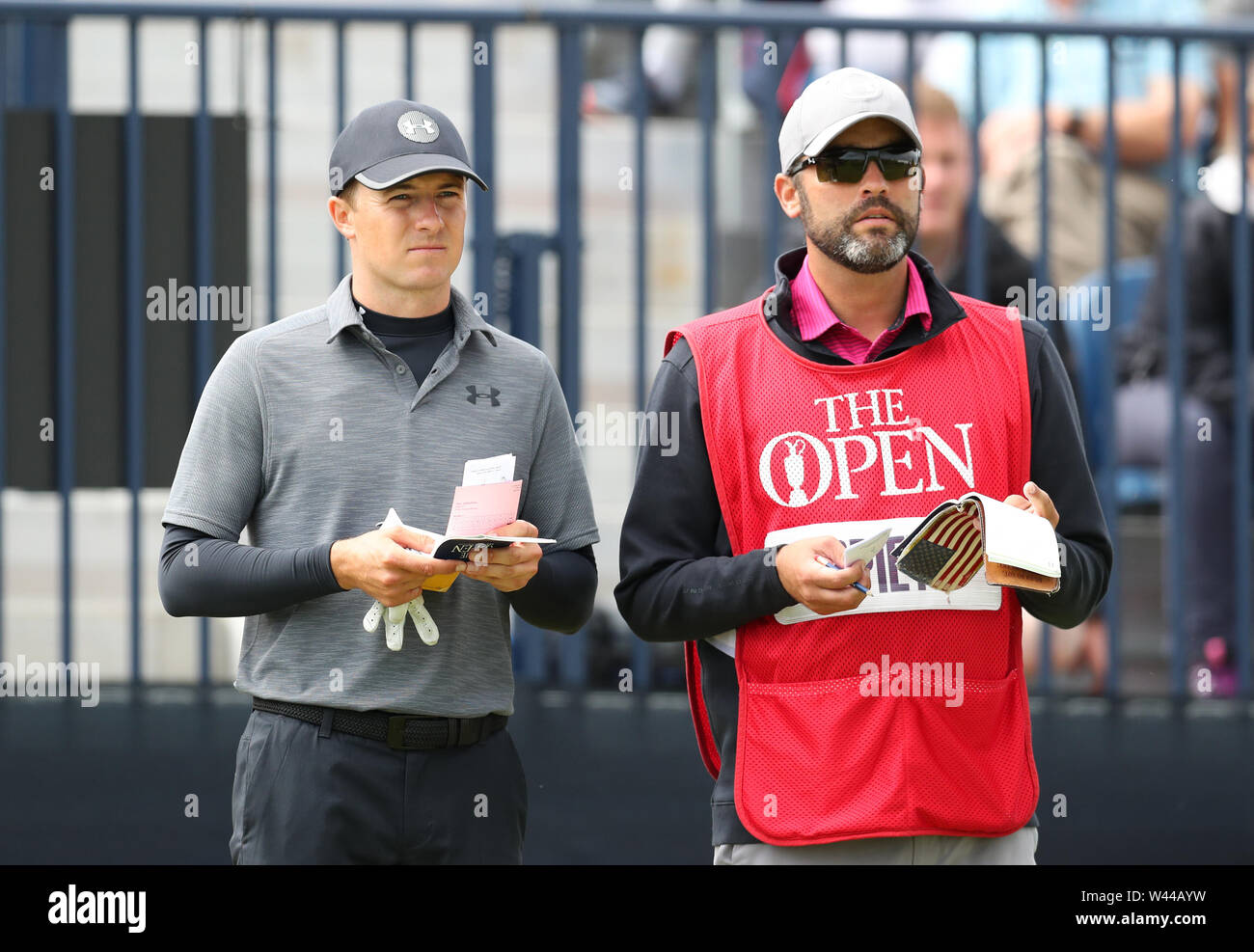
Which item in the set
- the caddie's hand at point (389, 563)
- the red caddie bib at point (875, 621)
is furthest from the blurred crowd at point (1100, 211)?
the caddie's hand at point (389, 563)

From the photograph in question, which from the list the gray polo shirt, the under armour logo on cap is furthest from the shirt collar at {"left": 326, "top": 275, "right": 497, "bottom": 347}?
the under armour logo on cap

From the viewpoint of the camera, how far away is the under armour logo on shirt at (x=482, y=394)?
10.9 ft

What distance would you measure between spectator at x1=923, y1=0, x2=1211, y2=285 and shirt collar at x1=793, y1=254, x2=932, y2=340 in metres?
2.15

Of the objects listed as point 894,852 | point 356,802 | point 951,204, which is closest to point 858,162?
point 894,852

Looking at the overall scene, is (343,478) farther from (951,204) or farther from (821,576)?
(951,204)

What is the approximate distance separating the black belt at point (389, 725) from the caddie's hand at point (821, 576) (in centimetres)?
71

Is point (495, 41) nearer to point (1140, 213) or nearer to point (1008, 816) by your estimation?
point (1140, 213)

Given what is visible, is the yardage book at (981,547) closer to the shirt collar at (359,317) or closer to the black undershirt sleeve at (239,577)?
the black undershirt sleeve at (239,577)

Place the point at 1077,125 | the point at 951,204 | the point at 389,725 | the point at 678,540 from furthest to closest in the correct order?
1. the point at 1077,125
2. the point at 951,204
3. the point at 678,540
4. the point at 389,725

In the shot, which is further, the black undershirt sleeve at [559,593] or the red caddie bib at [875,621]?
the black undershirt sleeve at [559,593]

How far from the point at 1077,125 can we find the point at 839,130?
316cm

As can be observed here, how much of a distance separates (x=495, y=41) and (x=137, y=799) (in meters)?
2.59

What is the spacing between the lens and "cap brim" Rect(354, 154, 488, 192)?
3.21 meters

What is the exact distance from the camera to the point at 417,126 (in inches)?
130
